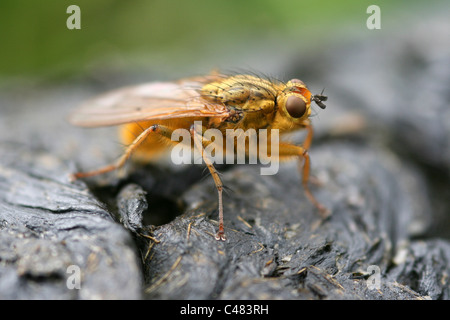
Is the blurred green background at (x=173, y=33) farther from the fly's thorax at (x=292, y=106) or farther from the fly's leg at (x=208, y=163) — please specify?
the fly's leg at (x=208, y=163)

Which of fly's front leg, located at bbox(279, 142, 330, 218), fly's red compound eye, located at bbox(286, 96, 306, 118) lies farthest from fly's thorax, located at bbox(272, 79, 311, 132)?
fly's front leg, located at bbox(279, 142, 330, 218)

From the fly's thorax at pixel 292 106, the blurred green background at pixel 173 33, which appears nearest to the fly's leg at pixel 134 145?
the fly's thorax at pixel 292 106

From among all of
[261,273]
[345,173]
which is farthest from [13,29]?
[261,273]

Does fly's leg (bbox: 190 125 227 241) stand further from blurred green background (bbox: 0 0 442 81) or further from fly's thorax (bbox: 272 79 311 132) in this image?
blurred green background (bbox: 0 0 442 81)
